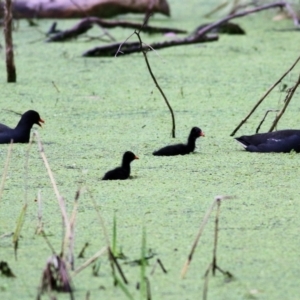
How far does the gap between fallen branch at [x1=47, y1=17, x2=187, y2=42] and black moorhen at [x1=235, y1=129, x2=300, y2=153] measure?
4.38m

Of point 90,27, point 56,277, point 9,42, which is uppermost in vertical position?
point 90,27

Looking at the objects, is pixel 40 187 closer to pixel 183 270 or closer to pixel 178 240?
pixel 178 240

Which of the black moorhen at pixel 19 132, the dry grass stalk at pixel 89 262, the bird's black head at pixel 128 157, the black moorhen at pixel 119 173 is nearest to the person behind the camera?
the dry grass stalk at pixel 89 262

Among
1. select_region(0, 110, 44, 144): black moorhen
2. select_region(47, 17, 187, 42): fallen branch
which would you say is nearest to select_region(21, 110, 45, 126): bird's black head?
select_region(0, 110, 44, 144): black moorhen

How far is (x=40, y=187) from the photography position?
14.0 ft

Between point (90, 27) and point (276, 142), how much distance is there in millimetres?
4711

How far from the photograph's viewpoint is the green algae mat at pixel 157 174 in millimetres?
3061

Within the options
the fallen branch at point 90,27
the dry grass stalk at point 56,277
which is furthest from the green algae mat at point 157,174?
the fallen branch at point 90,27

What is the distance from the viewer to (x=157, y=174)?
4.54 metres

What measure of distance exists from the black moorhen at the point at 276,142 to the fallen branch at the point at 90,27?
438cm

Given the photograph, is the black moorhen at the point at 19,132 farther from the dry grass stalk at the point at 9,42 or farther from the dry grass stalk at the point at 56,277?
the dry grass stalk at the point at 56,277

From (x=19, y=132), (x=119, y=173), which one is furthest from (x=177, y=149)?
(x=19, y=132)

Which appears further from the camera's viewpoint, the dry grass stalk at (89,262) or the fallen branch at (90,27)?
the fallen branch at (90,27)

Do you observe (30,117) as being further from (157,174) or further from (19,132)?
(157,174)
